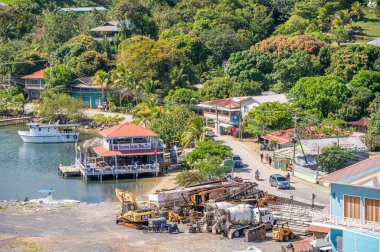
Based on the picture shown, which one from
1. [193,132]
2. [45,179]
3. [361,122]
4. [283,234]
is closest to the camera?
[283,234]

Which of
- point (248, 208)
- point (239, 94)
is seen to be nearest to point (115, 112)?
point (239, 94)

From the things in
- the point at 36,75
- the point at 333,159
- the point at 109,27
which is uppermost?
the point at 109,27

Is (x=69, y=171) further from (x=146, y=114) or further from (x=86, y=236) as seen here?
(x=86, y=236)

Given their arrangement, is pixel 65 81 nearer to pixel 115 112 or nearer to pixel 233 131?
pixel 115 112

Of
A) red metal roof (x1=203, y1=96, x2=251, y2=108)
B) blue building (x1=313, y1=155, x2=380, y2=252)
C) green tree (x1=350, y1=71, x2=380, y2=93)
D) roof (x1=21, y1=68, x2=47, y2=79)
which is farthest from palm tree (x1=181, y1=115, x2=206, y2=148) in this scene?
roof (x1=21, y1=68, x2=47, y2=79)

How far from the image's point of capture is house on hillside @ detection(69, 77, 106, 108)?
4018 inches

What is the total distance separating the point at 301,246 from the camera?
1598 inches

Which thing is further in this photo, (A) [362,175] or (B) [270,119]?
(B) [270,119]

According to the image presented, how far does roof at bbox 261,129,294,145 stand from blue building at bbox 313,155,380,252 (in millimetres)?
35497

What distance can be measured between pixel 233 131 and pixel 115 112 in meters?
21.5

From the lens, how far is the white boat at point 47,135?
3374 inches

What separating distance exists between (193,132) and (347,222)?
39.2 meters

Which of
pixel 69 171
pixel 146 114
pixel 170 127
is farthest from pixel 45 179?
pixel 146 114

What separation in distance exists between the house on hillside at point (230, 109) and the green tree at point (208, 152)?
15.5 meters
